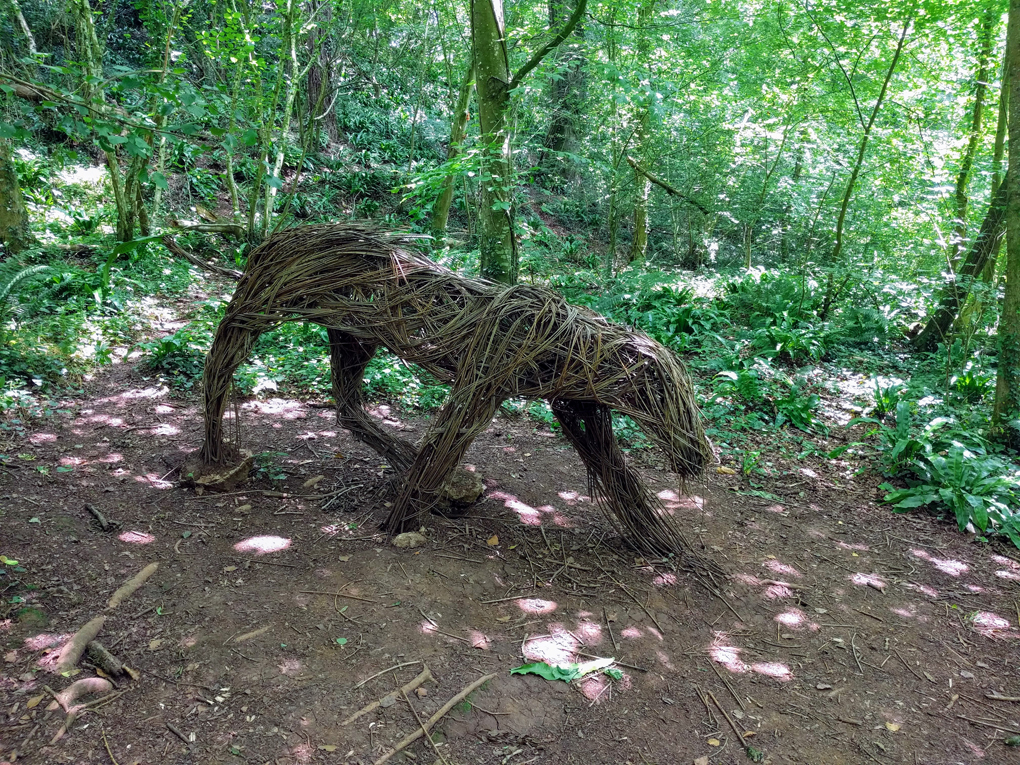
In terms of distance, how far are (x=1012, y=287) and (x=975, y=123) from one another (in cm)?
453

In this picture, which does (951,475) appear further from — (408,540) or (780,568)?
(408,540)

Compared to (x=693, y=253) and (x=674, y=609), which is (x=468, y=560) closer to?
(x=674, y=609)

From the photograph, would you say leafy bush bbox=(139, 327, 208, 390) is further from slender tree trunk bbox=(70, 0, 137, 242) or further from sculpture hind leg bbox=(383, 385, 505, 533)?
sculpture hind leg bbox=(383, 385, 505, 533)

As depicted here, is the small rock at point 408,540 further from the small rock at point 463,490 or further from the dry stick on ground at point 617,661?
the dry stick on ground at point 617,661

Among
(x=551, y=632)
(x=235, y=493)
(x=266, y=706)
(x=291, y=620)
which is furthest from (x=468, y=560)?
(x=235, y=493)

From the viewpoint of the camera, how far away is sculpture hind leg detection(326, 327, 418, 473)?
13.9 ft

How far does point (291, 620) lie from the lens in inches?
119

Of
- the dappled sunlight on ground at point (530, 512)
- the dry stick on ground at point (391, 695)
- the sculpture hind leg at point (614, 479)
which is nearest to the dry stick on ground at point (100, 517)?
the dry stick on ground at point (391, 695)

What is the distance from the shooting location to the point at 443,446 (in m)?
3.38

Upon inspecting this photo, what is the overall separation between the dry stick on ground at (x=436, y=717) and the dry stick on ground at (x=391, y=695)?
0.57 feet

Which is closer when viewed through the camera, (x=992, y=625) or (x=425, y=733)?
(x=425, y=733)

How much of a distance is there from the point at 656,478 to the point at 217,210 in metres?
9.76

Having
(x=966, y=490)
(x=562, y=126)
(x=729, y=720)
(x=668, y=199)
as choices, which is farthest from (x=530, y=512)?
(x=562, y=126)

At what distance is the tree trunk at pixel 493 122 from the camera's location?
6051 millimetres
